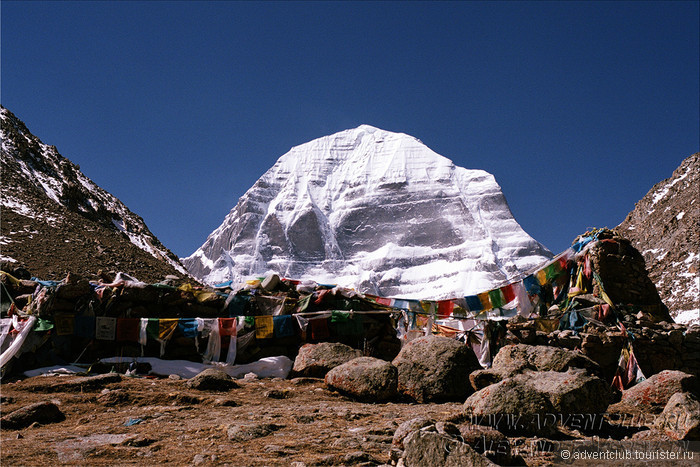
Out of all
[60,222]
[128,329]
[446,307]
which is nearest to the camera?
[128,329]

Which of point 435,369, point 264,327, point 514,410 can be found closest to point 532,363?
point 435,369

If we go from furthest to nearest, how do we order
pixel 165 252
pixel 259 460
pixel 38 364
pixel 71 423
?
1. pixel 165 252
2. pixel 38 364
3. pixel 71 423
4. pixel 259 460

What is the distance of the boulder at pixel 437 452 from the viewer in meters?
3.58

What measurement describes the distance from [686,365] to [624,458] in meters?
7.81

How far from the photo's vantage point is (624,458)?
175 inches

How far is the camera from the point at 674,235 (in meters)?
53.8

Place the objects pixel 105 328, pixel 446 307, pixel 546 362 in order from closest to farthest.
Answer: pixel 546 362, pixel 105 328, pixel 446 307

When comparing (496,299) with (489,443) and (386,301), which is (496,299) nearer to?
(386,301)

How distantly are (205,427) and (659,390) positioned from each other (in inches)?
218

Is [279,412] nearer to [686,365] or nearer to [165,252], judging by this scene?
[686,365]

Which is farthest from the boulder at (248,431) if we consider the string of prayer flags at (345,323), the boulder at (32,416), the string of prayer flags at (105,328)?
the string of prayer flags at (345,323)

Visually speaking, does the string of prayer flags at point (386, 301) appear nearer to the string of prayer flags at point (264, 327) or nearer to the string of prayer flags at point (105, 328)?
the string of prayer flags at point (264, 327)

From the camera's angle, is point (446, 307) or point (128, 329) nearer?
point (128, 329)

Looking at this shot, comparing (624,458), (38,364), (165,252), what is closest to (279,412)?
(624,458)
